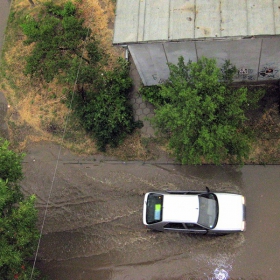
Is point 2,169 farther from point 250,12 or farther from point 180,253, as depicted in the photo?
point 250,12

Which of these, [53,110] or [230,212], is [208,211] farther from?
[53,110]

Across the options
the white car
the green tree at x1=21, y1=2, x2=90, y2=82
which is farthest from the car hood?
the green tree at x1=21, y1=2, x2=90, y2=82

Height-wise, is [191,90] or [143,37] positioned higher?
[143,37]

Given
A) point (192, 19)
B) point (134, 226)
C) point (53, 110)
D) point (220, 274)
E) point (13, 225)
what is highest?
point (192, 19)

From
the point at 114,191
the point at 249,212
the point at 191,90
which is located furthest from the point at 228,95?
the point at 114,191

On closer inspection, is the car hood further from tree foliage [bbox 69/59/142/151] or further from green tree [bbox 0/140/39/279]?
green tree [bbox 0/140/39/279]

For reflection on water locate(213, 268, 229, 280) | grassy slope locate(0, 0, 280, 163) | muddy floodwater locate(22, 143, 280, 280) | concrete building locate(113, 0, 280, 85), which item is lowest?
reflection on water locate(213, 268, 229, 280)

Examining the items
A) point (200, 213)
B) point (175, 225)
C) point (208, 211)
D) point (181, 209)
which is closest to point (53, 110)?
point (181, 209)
